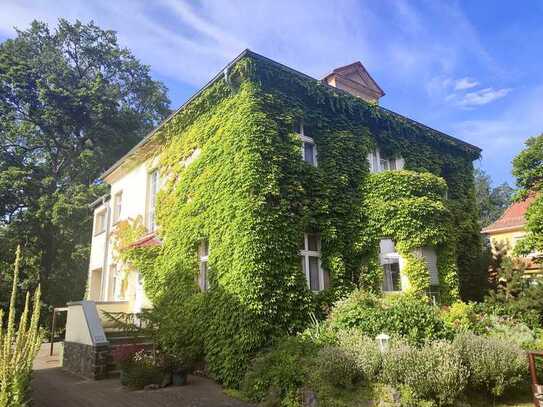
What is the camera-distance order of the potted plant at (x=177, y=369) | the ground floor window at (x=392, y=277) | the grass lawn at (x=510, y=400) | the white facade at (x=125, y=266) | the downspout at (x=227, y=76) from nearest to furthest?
the grass lawn at (x=510, y=400) → the potted plant at (x=177, y=369) → the downspout at (x=227, y=76) → the white facade at (x=125, y=266) → the ground floor window at (x=392, y=277)

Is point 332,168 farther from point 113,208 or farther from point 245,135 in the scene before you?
point 113,208

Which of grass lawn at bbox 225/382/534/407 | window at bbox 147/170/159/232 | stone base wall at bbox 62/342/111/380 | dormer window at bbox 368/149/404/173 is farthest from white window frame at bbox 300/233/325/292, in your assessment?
window at bbox 147/170/159/232

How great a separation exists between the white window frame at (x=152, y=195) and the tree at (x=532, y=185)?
1428 centimetres

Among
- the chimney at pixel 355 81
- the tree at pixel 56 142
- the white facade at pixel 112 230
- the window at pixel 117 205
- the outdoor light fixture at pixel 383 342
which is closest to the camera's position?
the outdoor light fixture at pixel 383 342

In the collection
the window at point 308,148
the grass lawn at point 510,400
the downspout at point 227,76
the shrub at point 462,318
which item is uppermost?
the downspout at point 227,76

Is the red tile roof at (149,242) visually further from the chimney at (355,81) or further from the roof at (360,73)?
the roof at (360,73)

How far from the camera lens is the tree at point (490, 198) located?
5203 centimetres

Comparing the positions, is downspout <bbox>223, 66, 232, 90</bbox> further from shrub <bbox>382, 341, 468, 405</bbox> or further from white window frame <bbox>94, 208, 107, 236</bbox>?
white window frame <bbox>94, 208, 107, 236</bbox>

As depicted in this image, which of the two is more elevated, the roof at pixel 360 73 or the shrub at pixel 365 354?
the roof at pixel 360 73

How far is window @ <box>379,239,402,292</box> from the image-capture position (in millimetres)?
12498

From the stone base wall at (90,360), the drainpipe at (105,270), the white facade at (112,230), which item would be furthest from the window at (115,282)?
the stone base wall at (90,360)

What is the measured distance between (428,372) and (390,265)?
21.2 feet

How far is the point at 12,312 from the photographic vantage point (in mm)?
5609

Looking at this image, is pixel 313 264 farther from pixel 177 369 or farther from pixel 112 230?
pixel 112 230
